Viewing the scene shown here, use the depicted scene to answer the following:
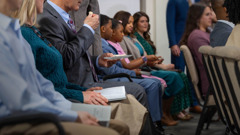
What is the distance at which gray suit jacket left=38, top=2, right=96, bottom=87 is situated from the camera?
6.25 feet

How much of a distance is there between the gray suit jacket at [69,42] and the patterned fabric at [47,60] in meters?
0.23

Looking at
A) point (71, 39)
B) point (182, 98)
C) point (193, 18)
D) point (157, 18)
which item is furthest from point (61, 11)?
point (157, 18)

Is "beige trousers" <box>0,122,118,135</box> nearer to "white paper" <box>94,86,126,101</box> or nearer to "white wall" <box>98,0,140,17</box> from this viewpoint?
"white paper" <box>94,86,126,101</box>

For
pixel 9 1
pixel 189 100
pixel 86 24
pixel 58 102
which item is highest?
pixel 9 1

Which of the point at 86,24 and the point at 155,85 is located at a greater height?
the point at 86,24

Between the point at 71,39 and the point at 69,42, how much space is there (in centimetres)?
9

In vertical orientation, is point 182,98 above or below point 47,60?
below

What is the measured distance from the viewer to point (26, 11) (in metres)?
1.44

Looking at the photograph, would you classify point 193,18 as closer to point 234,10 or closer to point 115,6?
point 115,6

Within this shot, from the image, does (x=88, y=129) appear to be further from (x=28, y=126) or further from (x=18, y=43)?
(x=18, y=43)

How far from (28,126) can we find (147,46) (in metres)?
3.05

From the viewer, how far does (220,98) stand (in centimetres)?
201

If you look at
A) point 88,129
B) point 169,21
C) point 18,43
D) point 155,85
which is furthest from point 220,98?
point 169,21

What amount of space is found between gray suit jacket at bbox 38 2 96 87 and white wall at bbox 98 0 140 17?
2.29 m
